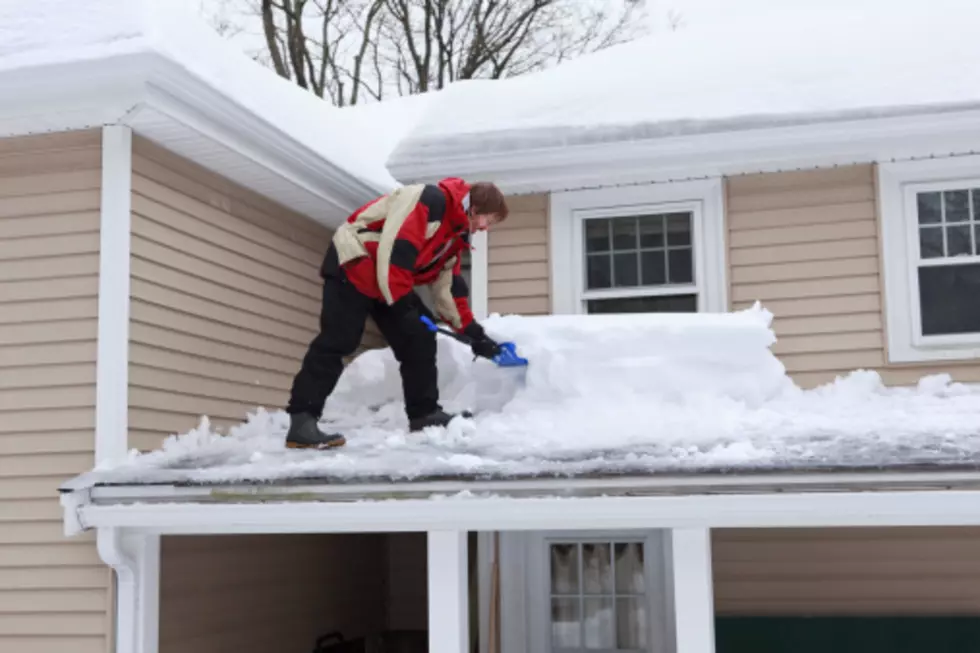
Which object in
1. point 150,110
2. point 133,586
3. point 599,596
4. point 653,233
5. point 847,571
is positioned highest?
point 150,110

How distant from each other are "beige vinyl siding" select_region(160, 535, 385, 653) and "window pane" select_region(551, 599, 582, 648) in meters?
2.16

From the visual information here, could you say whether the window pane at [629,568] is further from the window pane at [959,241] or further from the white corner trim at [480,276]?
the window pane at [959,241]

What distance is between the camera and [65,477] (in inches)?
246

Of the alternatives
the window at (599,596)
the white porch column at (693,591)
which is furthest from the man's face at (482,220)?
the window at (599,596)

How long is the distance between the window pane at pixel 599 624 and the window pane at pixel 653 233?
2676mm

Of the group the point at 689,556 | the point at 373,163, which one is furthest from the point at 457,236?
the point at 373,163

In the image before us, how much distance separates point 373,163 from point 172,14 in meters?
3.06

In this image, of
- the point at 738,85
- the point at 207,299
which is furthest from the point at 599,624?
the point at 738,85

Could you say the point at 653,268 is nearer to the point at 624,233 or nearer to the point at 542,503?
the point at 624,233

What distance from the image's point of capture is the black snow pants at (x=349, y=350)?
6.36m

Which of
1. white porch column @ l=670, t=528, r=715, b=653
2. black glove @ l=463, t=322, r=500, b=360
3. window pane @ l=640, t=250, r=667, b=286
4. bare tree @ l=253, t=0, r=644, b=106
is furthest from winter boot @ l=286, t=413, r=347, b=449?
bare tree @ l=253, t=0, r=644, b=106

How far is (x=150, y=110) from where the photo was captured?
20.6 feet

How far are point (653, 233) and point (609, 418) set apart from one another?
234 cm

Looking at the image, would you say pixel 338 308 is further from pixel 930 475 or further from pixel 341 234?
pixel 930 475
